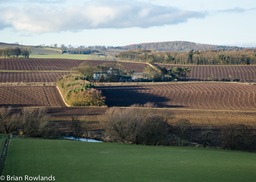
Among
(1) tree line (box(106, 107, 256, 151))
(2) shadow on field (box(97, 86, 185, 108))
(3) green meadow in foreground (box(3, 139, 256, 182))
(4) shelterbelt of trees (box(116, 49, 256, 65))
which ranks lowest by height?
(2) shadow on field (box(97, 86, 185, 108))

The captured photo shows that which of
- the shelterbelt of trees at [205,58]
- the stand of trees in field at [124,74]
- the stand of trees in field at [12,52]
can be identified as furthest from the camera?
the stand of trees in field at [12,52]

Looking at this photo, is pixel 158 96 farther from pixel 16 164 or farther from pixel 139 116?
pixel 16 164

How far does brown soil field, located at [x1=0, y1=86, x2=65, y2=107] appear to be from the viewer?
72062 millimetres

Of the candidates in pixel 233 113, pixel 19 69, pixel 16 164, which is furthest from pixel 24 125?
pixel 19 69

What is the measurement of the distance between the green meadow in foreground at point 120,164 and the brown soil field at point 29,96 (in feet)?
121

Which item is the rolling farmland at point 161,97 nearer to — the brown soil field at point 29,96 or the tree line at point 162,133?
the brown soil field at point 29,96

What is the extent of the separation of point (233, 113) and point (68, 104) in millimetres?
25256

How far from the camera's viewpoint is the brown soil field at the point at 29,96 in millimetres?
72062

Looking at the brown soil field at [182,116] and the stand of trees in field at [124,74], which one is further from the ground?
the stand of trees in field at [124,74]

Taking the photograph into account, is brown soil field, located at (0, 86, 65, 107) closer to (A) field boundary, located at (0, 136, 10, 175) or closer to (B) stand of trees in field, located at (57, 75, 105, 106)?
(B) stand of trees in field, located at (57, 75, 105, 106)

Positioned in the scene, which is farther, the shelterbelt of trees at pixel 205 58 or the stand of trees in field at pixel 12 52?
the stand of trees in field at pixel 12 52

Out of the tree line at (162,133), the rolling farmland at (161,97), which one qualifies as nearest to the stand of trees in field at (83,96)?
the rolling farmland at (161,97)

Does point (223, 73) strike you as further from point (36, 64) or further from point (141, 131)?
point (141, 131)

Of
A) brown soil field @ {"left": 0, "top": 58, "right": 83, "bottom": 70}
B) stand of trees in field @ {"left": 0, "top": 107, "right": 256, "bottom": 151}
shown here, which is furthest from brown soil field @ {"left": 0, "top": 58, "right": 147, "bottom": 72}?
stand of trees in field @ {"left": 0, "top": 107, "right": 256, "bottom": 151}
